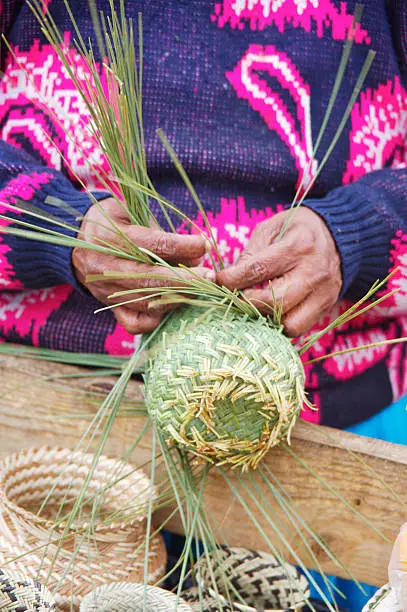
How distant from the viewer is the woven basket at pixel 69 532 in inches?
26.1

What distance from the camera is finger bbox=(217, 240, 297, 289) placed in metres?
0.69

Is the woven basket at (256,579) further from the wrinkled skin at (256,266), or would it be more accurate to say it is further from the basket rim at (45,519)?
the wrinkled skin at (256,266)

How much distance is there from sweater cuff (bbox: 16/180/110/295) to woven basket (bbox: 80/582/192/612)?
13.3 inches

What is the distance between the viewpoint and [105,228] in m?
0.71

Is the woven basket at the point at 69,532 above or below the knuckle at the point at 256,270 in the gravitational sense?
below

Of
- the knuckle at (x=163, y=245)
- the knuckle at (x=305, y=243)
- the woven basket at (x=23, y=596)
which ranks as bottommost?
the woven basket at (x=23, y=596)

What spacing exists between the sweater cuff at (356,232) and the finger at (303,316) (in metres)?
0.07

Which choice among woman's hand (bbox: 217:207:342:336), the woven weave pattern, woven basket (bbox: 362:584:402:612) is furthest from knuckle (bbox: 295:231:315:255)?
woven basket (bbox: 362:584:402:612)

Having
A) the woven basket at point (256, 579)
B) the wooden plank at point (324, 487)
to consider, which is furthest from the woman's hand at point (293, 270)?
the woven basket at point (256, 579)

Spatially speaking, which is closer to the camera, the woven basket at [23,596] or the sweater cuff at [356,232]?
the woven basket at [23,596]

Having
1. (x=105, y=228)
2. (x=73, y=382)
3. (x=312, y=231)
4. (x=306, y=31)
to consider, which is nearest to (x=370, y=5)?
(x=306, y=31)

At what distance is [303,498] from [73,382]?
0.30 m

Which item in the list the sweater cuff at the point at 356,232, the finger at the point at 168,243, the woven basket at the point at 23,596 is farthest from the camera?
the sweater cuff at the point at 356,232

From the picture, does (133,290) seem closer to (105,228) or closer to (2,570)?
(105,228)
